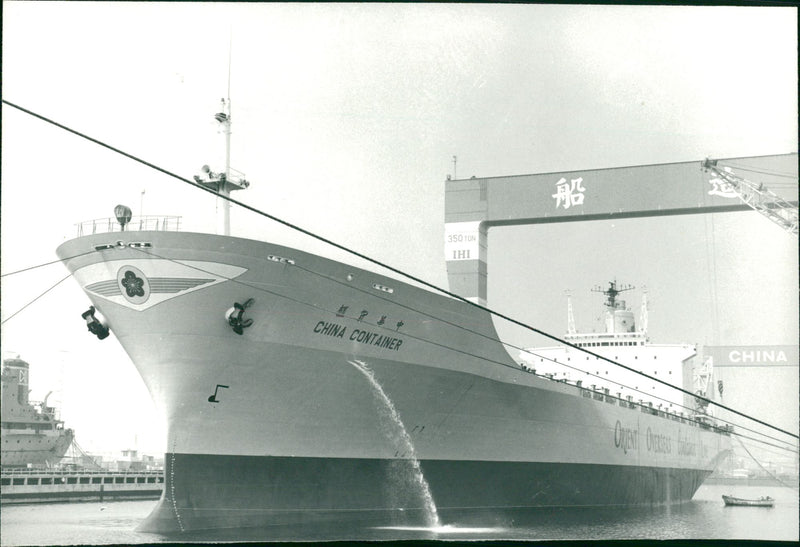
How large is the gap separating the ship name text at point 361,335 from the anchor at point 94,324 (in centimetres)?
273

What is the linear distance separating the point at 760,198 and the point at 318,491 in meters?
7.81

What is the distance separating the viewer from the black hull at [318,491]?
32.2 ft

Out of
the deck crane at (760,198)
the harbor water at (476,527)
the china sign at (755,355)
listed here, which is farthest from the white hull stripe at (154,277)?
the china sign at (755,355)

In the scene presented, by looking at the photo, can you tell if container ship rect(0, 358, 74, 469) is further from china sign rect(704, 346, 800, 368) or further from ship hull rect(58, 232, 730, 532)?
china sign rect(704, 346, 800, 368)

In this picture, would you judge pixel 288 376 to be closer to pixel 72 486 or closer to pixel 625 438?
pixel 625 438

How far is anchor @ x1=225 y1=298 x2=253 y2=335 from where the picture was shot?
380 inches

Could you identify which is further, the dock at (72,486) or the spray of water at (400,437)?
the dock at (72,486)

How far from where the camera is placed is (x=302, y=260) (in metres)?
10.1

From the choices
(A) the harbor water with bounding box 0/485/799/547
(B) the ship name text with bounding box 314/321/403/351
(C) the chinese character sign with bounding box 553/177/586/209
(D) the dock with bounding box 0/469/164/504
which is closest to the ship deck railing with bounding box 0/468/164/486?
(D) the dock with bounding box 0/469/164/504

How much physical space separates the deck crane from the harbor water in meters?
4.65

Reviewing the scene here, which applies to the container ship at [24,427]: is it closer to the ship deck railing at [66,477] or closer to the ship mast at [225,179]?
the ship deck railing at [66,477]

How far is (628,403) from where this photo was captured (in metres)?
16.6

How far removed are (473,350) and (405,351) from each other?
1.36 meters

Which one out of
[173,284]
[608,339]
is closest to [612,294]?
[608,339]
